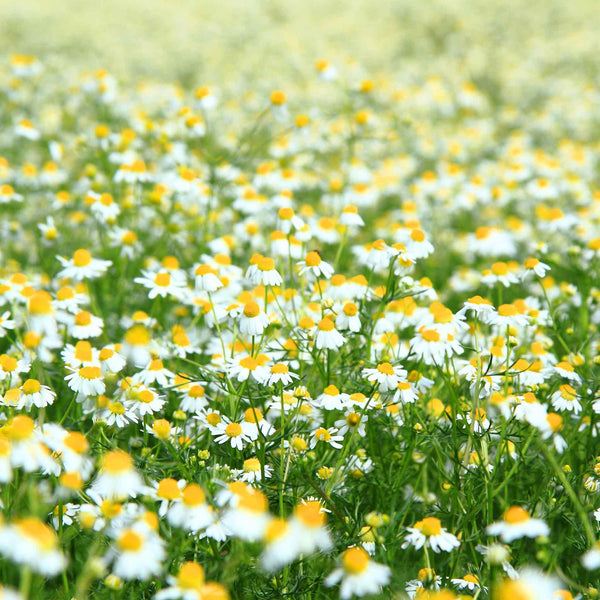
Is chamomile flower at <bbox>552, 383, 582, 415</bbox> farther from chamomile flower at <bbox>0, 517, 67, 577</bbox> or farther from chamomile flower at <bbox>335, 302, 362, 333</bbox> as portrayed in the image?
chamomile flower at <bbox>0, 517, 67, 577</bbox>

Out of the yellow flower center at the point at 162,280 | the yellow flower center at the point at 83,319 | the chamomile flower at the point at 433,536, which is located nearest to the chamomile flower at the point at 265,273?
the yellow flower center at the point at 162,280

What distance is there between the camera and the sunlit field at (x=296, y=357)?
206 centimetres

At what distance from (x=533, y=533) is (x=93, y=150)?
4.87 metres

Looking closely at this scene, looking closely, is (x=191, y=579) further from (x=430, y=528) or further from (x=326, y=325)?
(x=326, y=325)

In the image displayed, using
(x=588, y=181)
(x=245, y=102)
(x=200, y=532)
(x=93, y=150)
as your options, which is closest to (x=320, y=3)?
(x=245, y=102)

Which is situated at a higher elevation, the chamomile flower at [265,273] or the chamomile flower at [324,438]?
the chamomile flower at [265,273]

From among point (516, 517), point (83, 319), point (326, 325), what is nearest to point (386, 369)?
point (326, 325)

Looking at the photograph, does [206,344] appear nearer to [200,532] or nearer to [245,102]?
[200,532]

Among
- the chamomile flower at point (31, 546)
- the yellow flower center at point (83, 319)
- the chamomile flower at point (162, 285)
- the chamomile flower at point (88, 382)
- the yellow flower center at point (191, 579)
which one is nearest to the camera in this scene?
the chamomile flower at point (31, 546)

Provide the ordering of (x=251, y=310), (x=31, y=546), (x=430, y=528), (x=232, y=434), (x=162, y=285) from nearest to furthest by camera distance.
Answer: (x=31, y=546), (x=430, y=528), (x=232, y=434), (x=251, y=310), (x=162, y=285)

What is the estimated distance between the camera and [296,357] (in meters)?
3.22

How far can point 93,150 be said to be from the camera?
5.66 metres

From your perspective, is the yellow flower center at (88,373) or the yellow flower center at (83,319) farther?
the yellow flower center at (83,319)

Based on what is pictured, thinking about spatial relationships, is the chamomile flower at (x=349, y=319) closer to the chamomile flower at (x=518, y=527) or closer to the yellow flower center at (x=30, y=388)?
the chamomile flower at (x=518, y=527)
